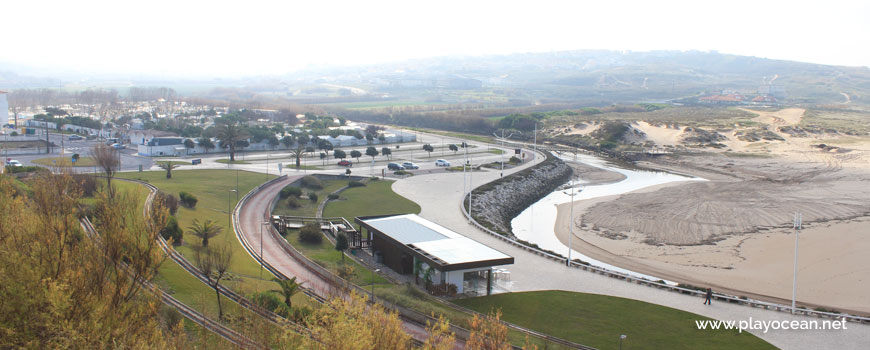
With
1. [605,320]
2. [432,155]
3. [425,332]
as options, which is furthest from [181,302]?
[432,155]

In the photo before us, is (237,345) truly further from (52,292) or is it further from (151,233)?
(151,233)

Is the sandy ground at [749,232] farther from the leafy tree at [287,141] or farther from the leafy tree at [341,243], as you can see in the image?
the leafy tree at [287,141]

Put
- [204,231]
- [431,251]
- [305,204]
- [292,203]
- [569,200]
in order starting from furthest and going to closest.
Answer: [569,200], [305,204], [292,203], [204,231], [431,251]

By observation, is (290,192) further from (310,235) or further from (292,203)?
(310,235)

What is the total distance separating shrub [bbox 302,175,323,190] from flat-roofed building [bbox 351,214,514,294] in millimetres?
17108

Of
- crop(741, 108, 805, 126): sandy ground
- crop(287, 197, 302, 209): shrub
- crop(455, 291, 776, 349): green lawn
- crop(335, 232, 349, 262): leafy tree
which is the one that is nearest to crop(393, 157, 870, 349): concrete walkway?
crop(455, 291, 776, 349): green lawn

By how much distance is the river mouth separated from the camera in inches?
1528

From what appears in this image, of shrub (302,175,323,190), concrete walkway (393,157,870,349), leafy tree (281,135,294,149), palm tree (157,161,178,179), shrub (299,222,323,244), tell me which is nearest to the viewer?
concrete walkway (393,157,870,349)

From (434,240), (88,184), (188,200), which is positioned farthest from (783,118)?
(88,184)

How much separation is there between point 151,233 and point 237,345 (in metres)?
4.92

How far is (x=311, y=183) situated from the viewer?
50.0 m

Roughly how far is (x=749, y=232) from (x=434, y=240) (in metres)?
23.0

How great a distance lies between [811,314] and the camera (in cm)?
2314

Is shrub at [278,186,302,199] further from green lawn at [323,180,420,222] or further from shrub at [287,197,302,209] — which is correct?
green lawn at [323,180,420,222]
